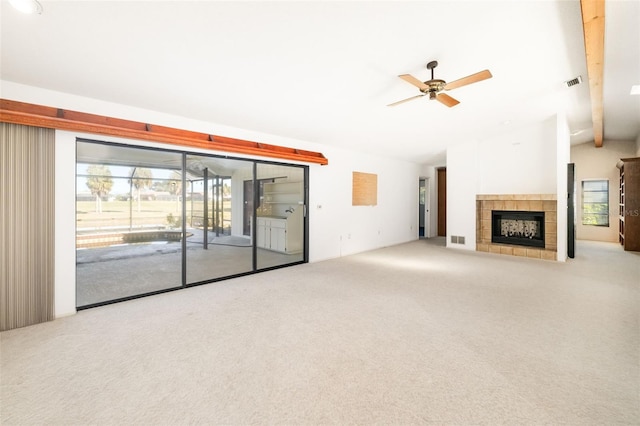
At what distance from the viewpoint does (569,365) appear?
215cm

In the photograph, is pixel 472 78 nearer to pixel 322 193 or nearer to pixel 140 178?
pixel 322 193

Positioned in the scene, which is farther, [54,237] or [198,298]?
[198,298]

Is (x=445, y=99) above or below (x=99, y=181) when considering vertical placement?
above

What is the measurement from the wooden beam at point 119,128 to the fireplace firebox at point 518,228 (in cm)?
573

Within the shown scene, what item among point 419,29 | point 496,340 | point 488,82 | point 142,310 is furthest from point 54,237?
point 488,82

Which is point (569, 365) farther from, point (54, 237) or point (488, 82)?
point (54, 237)

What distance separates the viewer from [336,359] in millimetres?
2238

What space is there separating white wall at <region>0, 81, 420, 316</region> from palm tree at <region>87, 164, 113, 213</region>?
15.9ft

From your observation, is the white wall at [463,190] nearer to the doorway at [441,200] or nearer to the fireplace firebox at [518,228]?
the fireplace firebox at [518,228]

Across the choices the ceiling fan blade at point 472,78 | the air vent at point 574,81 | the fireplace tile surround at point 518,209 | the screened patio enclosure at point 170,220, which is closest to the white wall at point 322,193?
the screened patio enclosure at point 170,220

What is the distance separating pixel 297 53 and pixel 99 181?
7.48 meters

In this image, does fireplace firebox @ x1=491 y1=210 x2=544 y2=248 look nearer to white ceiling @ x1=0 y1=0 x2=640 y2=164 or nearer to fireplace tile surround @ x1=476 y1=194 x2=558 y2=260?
fireplace tile surround @ x1=476 y1=194 x2=558 y2=260

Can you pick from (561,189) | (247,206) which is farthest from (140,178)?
(561,189)

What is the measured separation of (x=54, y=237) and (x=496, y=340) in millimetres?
4670
